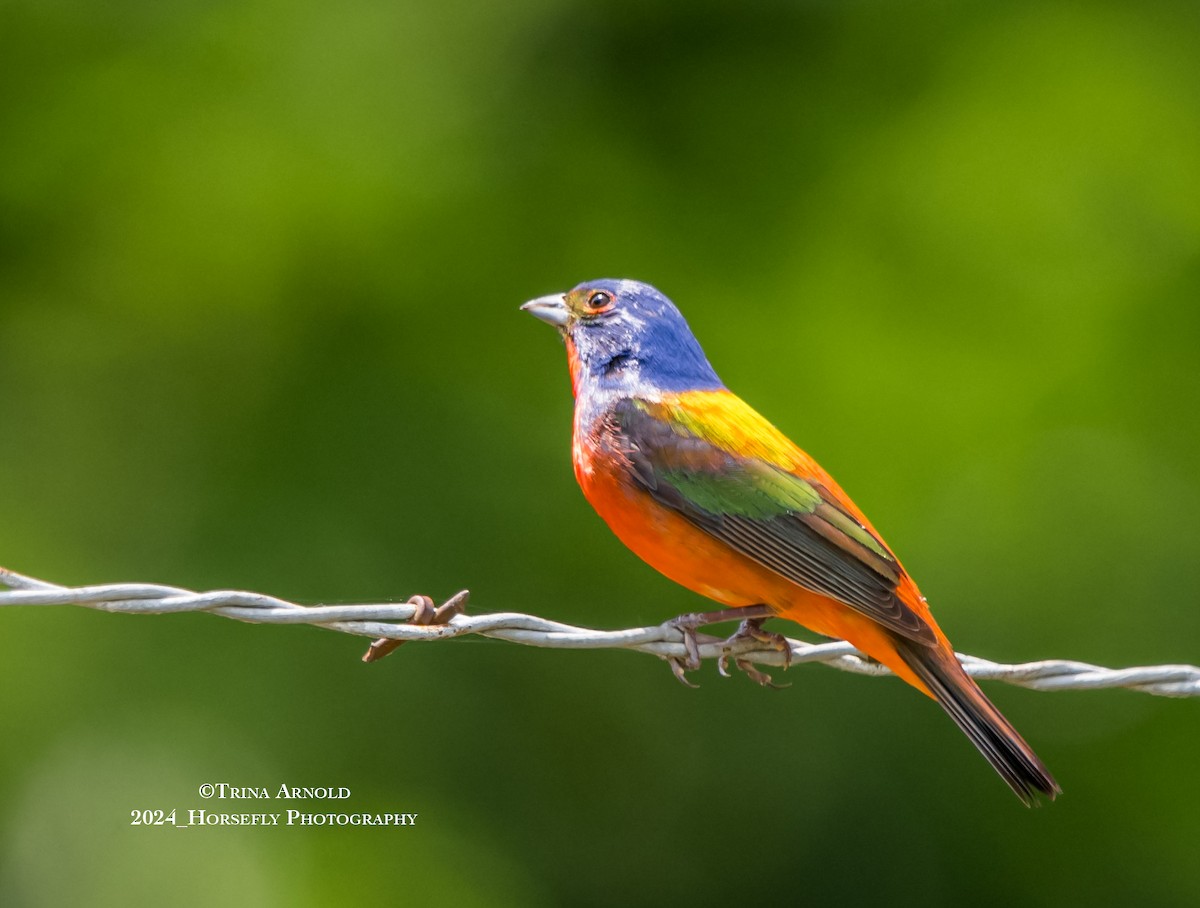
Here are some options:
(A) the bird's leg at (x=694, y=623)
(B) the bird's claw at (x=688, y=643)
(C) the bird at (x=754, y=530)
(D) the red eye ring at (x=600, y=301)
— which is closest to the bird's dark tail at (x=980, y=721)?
(C) the bird at (x=754, y=530)

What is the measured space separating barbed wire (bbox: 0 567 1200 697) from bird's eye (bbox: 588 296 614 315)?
1.44 meters

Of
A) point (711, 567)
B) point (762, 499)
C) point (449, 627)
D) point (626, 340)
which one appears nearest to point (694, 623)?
point (711, 567)

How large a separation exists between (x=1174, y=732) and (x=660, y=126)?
334 cm

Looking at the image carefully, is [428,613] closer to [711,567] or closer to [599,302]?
[711,567]

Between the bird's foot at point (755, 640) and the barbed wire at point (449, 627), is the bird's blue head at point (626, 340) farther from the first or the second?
the barbed wire at point (449, 627)

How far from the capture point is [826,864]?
5.64 metres

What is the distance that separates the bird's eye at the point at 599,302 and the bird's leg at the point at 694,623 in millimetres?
1220

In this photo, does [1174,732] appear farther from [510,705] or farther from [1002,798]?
[510,705]

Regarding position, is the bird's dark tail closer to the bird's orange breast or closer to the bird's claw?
the bird's orange breast

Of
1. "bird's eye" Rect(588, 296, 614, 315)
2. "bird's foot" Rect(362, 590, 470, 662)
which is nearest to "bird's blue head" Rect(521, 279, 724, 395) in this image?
"bird's eye" Rect(588, 296, 614, 315)

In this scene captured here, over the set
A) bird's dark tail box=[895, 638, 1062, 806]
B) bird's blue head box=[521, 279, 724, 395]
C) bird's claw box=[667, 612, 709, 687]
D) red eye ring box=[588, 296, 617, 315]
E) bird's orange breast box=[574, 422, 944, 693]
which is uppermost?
red eye ring box=[588, 296, 617, 315]

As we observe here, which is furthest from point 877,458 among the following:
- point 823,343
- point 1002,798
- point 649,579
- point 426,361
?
point 426,361

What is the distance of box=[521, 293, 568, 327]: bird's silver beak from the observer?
15.9 feet

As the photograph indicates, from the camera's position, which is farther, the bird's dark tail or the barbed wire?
the bird's dark tail
